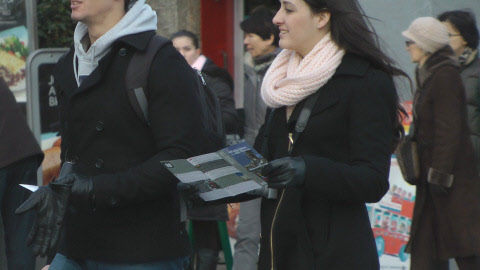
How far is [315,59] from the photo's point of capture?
115 inches

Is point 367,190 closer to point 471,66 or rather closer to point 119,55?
point 119,55

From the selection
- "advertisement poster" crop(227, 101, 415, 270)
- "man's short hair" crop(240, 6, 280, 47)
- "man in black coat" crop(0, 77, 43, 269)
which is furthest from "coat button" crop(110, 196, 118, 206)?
"man's short hair" crop(240, 6, 280, 47)

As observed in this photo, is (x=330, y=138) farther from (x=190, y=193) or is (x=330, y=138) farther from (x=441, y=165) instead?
(x=441, y=165)

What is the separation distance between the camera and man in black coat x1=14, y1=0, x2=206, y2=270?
2.84 metres

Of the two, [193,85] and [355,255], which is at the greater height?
[193,85]

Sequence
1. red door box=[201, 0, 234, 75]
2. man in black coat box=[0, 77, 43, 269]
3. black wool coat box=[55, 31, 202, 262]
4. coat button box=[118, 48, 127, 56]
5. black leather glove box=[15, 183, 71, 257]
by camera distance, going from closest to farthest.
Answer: black leather glove box=[15, 183, 71, 257] → black wool coat box=[55, 31, 202, 262] → coat button box=[118, 48, 127, 56] → man in black coat box=[0, 77, 43, 269] → red door box=[201, 0, 234, 75]

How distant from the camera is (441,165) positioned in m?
5.32

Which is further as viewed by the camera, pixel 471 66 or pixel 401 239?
pixel 401 239

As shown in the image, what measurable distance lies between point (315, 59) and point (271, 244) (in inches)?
24.8

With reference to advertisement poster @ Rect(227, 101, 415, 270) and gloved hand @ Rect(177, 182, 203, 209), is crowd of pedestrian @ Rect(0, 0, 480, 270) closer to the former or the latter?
gloved hand @ Rect(177, 182, 203, 209)

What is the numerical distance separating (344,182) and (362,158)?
0.10 meters

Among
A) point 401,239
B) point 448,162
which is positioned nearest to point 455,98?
point 448,162

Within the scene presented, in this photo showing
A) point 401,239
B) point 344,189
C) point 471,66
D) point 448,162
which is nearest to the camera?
point 344,189

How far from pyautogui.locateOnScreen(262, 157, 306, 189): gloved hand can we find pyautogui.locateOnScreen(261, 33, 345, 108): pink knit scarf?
33cm
